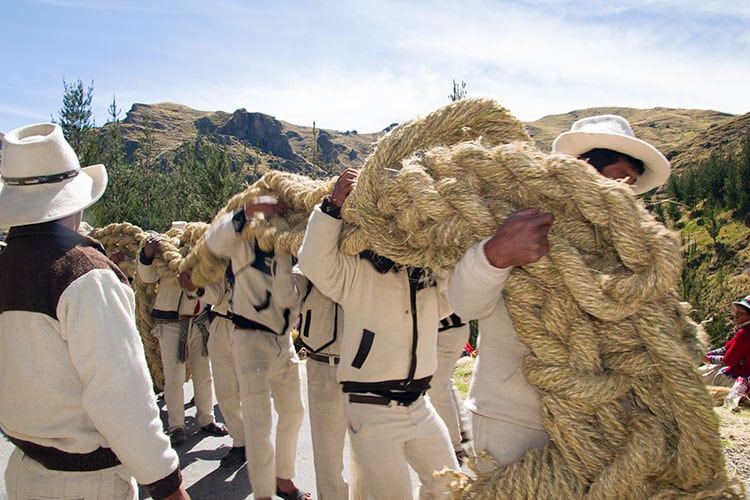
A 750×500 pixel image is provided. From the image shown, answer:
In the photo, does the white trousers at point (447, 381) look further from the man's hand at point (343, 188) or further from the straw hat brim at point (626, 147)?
the straw hat brim at point (626, 147)

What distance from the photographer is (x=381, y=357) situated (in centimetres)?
293

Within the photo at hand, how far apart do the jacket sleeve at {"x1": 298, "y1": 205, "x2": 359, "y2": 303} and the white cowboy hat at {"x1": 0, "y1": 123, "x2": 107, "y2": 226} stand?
1055mm

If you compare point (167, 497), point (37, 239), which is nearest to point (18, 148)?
point (37, 239)

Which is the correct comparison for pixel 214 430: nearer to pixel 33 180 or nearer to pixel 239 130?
pixel 33 180

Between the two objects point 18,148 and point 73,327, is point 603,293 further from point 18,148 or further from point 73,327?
point 18,148

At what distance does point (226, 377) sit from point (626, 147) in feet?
13.3

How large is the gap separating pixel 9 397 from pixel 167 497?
2.41 ft

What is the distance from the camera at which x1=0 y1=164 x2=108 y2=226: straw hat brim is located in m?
2.14

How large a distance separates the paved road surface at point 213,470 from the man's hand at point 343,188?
2521mm

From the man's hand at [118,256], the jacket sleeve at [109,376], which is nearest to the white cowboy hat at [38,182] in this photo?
the jacket sleeve at [109,376]

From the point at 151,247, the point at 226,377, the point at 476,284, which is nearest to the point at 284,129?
the point at 151,247

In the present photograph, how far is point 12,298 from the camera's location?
2.07 metres

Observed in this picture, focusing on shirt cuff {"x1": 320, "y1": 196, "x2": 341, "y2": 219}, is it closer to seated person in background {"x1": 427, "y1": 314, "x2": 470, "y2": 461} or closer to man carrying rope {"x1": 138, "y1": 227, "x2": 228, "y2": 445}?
seated person in background {"x1": 427, "y1": 314, "x2": 470, "y2": 461}

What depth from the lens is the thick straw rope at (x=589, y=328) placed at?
5.35ft
